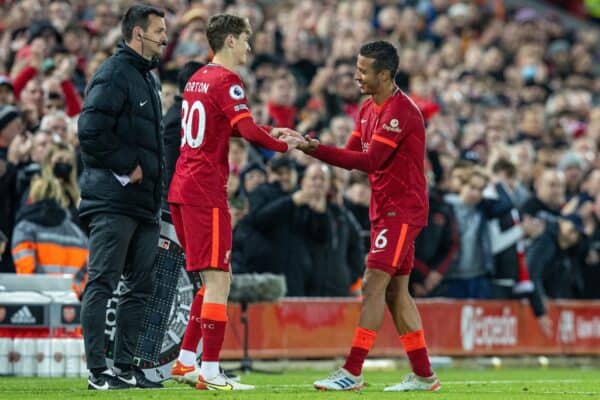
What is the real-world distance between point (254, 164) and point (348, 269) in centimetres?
164

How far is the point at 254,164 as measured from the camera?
16859 mm

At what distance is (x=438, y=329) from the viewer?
17922 millimetres

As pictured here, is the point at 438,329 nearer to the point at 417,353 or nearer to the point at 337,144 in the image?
the point at 337,144

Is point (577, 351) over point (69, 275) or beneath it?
beneath

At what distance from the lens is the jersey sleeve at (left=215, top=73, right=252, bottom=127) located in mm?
10445

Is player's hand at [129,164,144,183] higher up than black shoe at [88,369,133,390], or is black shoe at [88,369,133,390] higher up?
player's hand at [129,164,144,183]

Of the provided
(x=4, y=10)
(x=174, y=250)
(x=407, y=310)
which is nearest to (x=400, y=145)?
(x=407, y=310)

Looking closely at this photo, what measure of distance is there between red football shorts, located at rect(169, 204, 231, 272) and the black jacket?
0.41 meters

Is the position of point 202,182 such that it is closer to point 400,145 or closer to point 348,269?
point 400,145

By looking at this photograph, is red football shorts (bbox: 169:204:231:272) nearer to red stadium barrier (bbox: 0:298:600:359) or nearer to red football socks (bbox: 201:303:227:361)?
red football socks (bbox: 201:303:227:361)

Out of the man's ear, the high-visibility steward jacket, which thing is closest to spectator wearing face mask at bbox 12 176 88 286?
the high-visibility steward jacket

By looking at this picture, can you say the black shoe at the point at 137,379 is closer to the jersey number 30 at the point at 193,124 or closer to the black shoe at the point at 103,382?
the black shoe at the point at 103,382

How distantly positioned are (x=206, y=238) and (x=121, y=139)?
960 millimetres

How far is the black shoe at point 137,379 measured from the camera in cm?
1082
